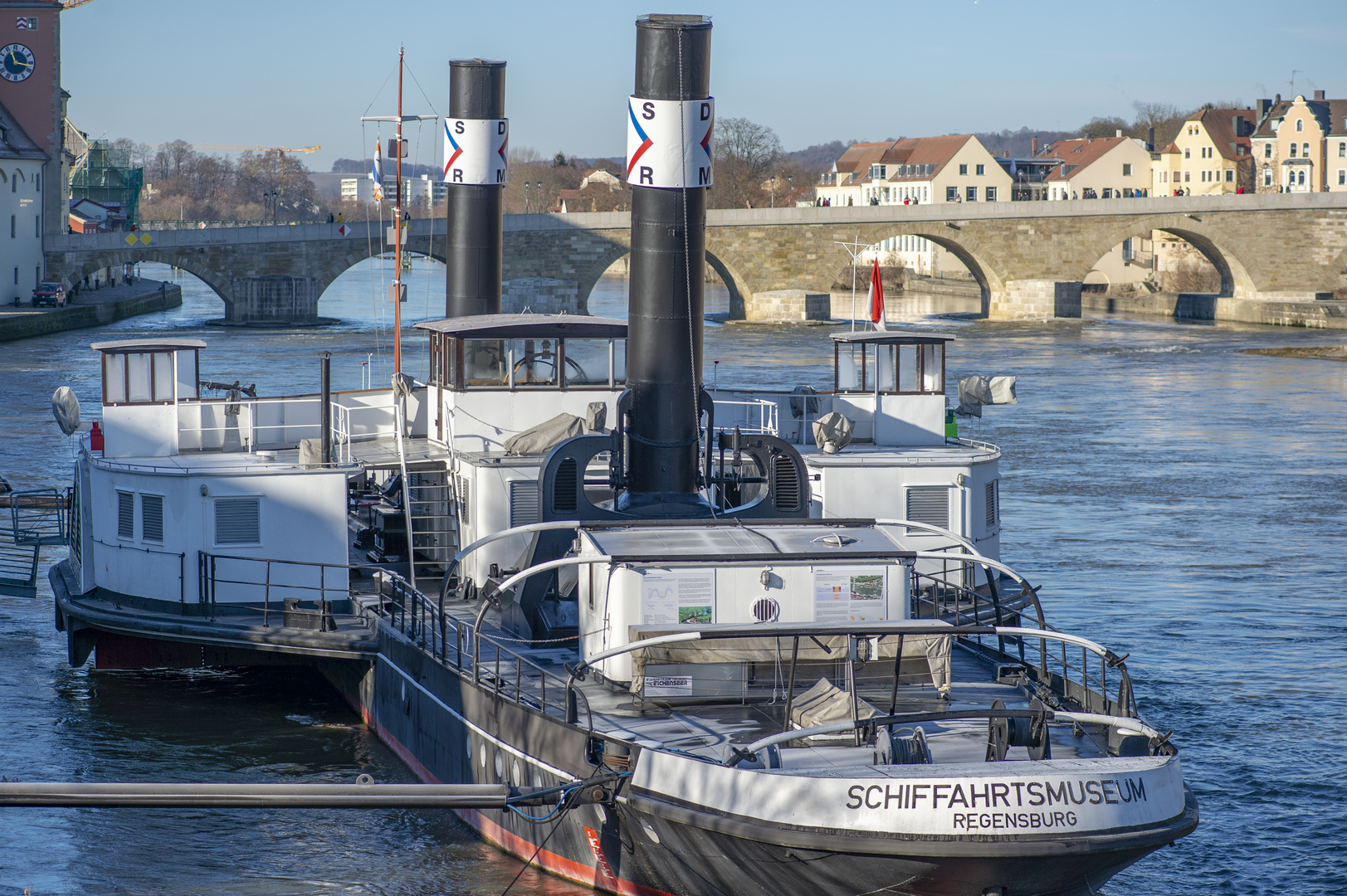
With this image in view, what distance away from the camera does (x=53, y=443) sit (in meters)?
40.8

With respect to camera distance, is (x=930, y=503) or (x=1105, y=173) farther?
(x=1105, y=173)

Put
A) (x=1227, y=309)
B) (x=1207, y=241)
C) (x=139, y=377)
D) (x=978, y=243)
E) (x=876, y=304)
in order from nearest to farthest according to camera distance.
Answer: (x=139, y=377) < (x=876, y=304) < (x=1227, y=309) < (x=978, y=243) < (x=1207, y=241)

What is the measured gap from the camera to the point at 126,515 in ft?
62.8

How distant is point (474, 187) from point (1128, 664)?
1427cm

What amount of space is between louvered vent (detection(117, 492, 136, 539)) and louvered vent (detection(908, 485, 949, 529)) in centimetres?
1006

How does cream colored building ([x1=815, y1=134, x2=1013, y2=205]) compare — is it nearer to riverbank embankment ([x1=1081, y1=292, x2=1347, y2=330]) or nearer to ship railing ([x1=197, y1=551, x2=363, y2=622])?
riverbank embankment ([x1=1081, y1=292, x2=1347, y2=330])

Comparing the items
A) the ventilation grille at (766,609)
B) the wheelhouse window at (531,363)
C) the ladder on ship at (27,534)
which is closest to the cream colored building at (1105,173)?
the ladder on ship at (27,534)

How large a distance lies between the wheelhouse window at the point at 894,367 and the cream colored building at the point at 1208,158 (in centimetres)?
12222

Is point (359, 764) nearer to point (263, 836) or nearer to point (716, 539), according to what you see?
point (263, 836)

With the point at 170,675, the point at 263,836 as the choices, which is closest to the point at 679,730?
the point at 263,836

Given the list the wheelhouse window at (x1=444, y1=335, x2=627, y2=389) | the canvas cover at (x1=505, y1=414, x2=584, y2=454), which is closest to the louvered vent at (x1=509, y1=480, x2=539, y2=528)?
the canvas cover at (x1=505, y1=414, x2=584, y2=454)

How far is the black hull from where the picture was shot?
1085 cm

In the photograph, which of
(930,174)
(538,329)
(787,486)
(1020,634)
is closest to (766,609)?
(1020,634)

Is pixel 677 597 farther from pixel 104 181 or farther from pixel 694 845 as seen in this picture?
pixel 104 181
